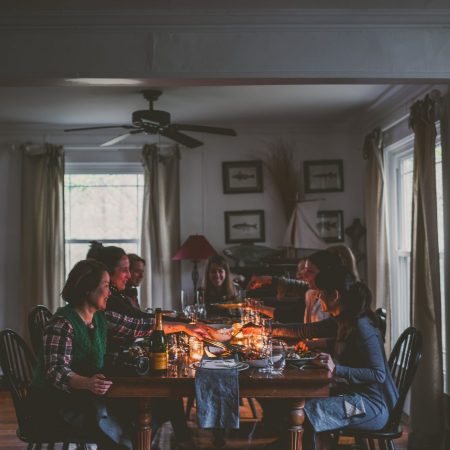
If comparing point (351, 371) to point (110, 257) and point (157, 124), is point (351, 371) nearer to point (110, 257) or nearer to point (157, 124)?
point (110, 257)

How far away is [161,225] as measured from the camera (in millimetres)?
6094

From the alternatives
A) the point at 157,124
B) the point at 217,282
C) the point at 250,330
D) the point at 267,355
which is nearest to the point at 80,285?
the point at 267,355

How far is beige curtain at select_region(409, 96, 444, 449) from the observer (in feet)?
12.3

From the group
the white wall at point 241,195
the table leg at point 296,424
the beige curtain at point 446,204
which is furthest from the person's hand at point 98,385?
the white wall at point 241,195

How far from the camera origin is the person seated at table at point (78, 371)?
2447mm

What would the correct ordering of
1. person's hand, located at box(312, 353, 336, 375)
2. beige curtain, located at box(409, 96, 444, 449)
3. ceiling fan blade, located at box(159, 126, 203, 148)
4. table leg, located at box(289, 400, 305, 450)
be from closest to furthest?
1. table leg, located at box(289, 400, 305, 450)
2. person's hand, located at box(312, 353, 336, 375)
3. beige curtain, located at box(409, 96, 444, 449)
4. ceiling fan blade, located at box(159, 126, 203, 148)

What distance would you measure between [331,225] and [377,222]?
Answer: 1.10 metres

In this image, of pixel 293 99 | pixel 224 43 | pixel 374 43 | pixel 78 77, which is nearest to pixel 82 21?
pixel 78 77

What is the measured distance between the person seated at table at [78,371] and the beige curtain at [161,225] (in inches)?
131

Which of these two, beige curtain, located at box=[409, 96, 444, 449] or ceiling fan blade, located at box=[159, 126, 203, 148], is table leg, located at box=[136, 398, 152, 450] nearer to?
beige curtain, located at box=[409, 96, 444, 449]

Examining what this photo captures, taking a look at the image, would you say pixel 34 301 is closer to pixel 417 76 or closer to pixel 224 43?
pixel 224 43

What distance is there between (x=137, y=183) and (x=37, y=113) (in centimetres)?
127

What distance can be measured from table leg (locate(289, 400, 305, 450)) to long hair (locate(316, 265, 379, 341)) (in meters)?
0.44

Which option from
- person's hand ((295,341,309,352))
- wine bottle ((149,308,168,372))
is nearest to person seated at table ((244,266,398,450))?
person's hand ((295,341,309,352))
